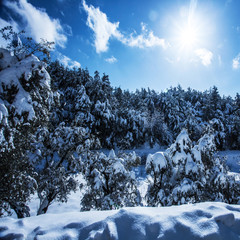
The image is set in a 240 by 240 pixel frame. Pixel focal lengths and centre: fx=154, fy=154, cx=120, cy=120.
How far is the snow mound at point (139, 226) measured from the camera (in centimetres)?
225

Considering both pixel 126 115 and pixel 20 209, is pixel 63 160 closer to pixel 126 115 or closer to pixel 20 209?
pixel 20 209

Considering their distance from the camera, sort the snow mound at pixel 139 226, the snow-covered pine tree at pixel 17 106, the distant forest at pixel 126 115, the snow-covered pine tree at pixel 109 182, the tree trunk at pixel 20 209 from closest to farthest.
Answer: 1. the snow mound at pixel 139 226
2. the snow-covered pine tree at pixel 17 106
3. the tree trunk at pixel 20 209
4. the snow-covered pine tree at pixel 109 182
5. the distant forest at pixel 126 115

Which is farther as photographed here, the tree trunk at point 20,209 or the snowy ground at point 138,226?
the tree trunk at point 20,209

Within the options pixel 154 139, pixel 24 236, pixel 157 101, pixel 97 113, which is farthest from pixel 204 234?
pixel 157 101

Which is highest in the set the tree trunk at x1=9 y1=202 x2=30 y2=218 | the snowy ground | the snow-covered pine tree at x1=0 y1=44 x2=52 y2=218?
the snow-covered pine tree at x1=0 y1=44 x2=52 y2=218

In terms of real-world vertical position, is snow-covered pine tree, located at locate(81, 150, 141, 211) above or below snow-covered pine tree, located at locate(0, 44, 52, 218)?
below

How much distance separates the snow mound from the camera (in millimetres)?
2248

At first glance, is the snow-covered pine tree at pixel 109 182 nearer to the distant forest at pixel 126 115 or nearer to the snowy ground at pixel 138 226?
the snowy ground at pixel 138 226

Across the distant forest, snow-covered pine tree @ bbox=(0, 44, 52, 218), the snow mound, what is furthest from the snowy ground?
the distant forest

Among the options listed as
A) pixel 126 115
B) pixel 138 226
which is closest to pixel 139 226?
pixel 138 226

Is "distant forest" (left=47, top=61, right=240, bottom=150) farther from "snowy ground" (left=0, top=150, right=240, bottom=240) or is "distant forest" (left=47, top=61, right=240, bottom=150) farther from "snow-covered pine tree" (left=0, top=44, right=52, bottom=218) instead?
"snowy ground" (left=0, top=150, right=240, bottom=240)

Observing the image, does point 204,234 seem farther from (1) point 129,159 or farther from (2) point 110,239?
(1) point 129,159

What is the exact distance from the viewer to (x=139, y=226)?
2.38m

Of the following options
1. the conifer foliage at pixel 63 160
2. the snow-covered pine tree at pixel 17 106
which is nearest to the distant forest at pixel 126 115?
the conifer foliage at pixel 63 160
